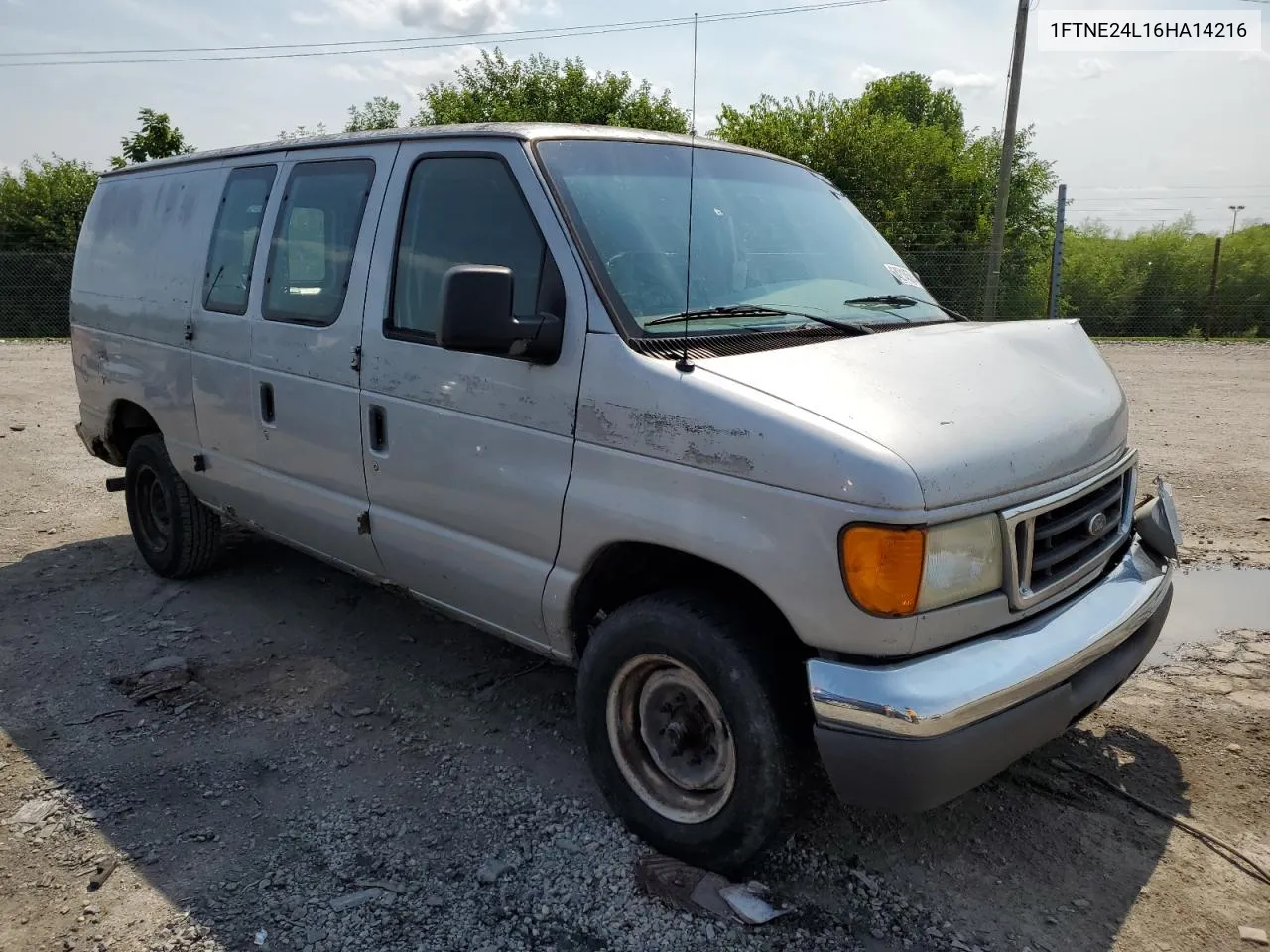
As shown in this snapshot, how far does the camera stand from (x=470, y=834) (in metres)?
3.13

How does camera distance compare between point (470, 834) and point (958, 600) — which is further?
point (470, 834)

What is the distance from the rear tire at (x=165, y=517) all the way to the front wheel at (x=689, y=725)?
10.3 ft

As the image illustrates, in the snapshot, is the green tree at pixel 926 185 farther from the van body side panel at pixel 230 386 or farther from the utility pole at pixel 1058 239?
the van body side panel at pixel 230 386

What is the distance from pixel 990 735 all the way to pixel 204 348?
3864mm

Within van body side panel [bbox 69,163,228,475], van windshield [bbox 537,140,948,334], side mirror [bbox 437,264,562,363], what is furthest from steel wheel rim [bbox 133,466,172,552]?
van windshield [bbox 537,140,948,334]

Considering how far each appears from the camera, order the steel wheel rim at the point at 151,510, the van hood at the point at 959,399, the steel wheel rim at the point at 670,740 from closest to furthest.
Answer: the van hood at the point at 959,399
the steel wheel rim at the point at 670,740
the steel wheel rim at the point at 151,510

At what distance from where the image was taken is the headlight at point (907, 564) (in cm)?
235

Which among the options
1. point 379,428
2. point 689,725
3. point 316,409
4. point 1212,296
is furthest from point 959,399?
point 1212,296

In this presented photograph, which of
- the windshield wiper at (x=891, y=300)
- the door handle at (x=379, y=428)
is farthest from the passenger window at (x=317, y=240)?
the windshield wiper at (x=891, y=300)

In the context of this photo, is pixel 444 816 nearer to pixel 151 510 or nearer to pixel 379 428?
pixel 379 428

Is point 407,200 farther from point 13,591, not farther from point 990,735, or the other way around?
point 13,591

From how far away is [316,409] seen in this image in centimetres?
392

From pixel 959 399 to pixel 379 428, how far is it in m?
2.09

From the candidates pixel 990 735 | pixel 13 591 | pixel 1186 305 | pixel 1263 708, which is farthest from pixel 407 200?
pixel 1186 305
